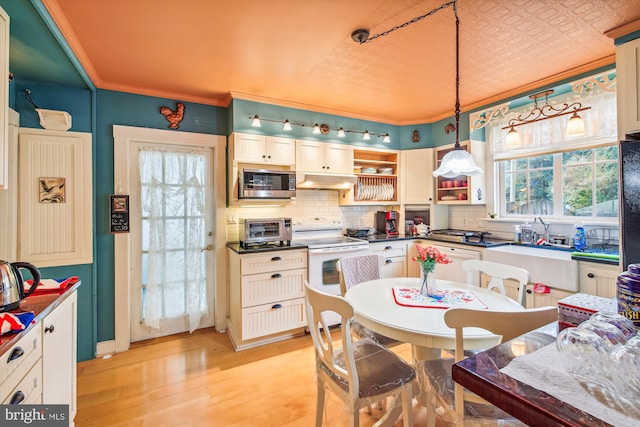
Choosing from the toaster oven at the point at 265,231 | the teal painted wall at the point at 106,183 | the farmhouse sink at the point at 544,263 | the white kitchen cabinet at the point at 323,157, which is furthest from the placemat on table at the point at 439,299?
the teal painted wall at the point at 106,183

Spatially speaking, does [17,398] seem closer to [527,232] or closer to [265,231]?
[265,231]

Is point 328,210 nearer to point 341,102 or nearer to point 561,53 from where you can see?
point 341,102

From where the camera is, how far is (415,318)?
156 centimetres

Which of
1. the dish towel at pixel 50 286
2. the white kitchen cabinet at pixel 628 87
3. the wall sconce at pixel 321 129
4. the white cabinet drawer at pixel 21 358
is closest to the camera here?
the white cabinet drawer at pixel 21 358

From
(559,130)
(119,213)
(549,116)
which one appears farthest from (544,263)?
(119,213)

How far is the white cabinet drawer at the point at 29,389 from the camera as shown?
3.61 ft

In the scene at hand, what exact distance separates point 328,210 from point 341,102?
4.55ft

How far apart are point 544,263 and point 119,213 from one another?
13.2ft

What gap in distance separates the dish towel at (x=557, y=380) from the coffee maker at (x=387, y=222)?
3.28 meters

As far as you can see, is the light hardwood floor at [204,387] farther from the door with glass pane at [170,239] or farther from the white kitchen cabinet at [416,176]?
the white kitchen cabinet at [416,176]

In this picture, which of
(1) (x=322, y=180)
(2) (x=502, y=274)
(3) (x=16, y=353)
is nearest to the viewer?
(3) (x=16, y=353)

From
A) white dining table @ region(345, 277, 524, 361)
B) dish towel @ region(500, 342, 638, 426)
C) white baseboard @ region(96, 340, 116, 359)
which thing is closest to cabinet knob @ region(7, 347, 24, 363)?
white dining table @ region(345, 277, 524, 361)

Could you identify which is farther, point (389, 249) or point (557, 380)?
point (389, 249)

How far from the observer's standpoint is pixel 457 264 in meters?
3.33
